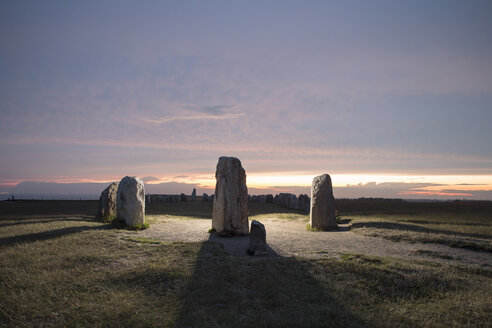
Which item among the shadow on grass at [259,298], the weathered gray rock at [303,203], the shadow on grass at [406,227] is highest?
the weathered gray rock at [303,203]

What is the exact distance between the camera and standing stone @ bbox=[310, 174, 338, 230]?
15.5 metres

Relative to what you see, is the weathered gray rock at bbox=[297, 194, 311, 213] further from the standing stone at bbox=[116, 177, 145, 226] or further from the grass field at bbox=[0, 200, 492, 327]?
the grass field at bbox=[0, 200, 492, 327]

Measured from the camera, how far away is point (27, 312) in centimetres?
555

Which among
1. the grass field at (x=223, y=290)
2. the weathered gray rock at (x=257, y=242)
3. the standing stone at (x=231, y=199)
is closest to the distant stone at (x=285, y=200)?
the standing stone at (x=231, y=199)

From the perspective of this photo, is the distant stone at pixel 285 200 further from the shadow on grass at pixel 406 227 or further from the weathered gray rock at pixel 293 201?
the shadow on grass at pixel 406 227

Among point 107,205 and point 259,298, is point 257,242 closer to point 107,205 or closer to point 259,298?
point 259,298

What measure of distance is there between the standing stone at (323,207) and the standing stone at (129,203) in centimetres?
859

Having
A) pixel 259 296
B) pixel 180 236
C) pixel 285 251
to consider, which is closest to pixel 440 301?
pixel 259 296

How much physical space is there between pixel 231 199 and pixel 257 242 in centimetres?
375

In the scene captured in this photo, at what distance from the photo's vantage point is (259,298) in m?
6.12

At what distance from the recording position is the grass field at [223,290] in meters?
5.35

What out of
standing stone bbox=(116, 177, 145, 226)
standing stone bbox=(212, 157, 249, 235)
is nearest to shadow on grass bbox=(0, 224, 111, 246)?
standing stone bbox=(116, 177, 145, 226)

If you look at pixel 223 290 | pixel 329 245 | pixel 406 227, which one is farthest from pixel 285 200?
pixel 223 290

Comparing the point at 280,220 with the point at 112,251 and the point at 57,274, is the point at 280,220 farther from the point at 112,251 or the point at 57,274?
the point at 57,274
